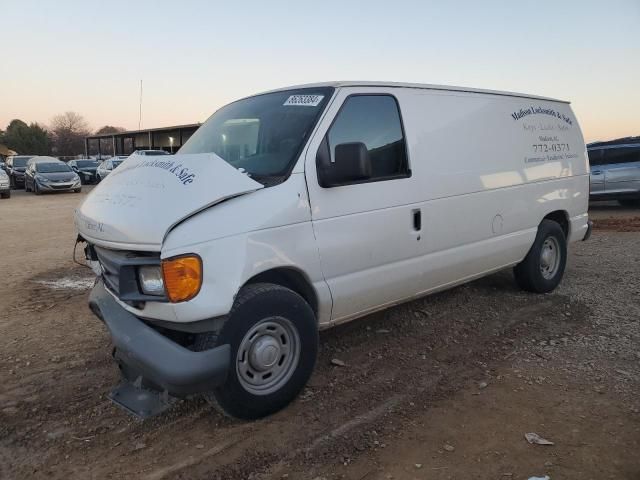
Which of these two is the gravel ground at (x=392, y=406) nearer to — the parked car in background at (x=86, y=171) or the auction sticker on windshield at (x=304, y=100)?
the auction sticker on windshield at (x=304, y=100)

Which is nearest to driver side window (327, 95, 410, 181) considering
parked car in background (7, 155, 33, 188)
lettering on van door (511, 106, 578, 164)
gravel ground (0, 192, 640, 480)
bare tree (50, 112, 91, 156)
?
gravel ground (0, 192, 640, 480)

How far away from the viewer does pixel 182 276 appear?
2863mm

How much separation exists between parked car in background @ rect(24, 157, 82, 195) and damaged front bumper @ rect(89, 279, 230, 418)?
22.6m

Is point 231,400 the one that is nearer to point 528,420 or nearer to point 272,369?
point 272,369

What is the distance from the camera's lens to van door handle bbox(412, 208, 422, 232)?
4.14 m

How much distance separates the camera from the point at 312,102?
3.77m

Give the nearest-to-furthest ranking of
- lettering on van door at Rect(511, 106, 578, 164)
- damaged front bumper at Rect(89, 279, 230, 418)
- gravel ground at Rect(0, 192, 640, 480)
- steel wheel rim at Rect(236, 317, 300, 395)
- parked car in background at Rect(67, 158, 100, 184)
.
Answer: damaged front bumper at Rect(89, 279, 230, 418), gravel ground at Rect(0, 192, 640, 480), steel wheel rim at Rect(236, 317, 300, 395), lettering on van door at Rect(511, 106, 578, 164), parked car in background at Rect(67, 158, 100, 184)

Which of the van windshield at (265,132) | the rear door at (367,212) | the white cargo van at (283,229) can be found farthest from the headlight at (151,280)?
the rear door at (367,212)

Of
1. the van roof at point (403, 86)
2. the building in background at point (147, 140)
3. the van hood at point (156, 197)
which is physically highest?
the building in background at point (147, 140)

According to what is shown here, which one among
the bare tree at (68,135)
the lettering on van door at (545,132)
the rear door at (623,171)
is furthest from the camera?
the bare tree at (68,135)

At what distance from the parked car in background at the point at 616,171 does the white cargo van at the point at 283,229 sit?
10251 millimetres

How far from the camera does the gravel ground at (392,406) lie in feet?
9.47

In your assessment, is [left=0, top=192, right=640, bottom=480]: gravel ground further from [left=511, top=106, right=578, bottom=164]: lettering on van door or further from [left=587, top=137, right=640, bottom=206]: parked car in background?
[left=587, top=137, right=640, bottom=206]: parked car in background

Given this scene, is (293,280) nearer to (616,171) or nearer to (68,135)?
(616,171)
